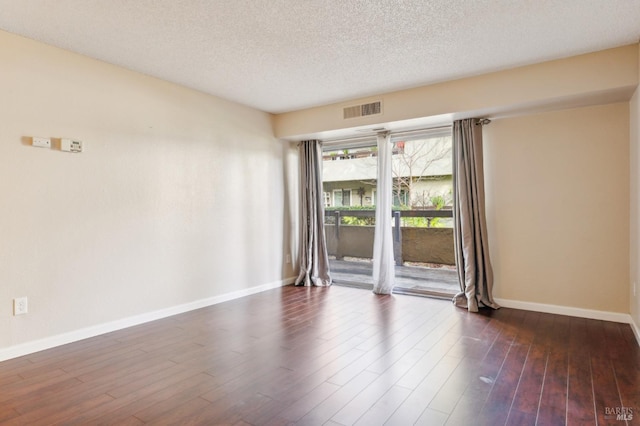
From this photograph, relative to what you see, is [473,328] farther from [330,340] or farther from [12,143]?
[12,143]

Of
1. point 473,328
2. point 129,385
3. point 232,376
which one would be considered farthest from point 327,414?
point 473,328

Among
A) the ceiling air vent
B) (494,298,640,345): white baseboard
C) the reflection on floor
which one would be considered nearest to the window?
the reflection on floor

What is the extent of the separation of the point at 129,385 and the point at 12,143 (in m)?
2.09

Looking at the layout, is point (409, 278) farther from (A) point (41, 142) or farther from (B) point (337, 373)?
(A) point (41, 142)

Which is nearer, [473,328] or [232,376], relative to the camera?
[232,376]

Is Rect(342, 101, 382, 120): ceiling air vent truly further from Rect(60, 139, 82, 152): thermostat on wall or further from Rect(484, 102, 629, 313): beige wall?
Rect(60, 139, 82, 152): thermostat on wall

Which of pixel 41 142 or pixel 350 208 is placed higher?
pixel 41 142

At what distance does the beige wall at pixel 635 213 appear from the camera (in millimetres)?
3049

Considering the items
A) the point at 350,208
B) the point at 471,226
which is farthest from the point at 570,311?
the point at 350,208

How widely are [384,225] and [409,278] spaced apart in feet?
2.71

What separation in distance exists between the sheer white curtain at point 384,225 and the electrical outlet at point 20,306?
3.70 m

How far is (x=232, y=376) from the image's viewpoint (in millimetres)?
2471

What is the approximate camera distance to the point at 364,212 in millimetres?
5285

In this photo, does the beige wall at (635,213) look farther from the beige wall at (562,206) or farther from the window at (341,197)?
the window at (341,197)
